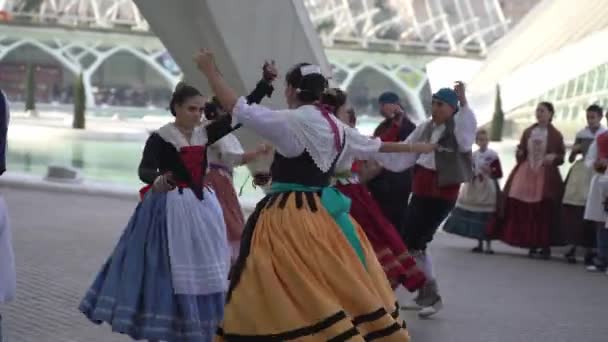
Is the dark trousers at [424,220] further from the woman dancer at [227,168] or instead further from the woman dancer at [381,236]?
the woman dancer at [227,168]

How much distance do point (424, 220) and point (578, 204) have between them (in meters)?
3.53

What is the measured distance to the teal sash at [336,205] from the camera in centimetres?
445

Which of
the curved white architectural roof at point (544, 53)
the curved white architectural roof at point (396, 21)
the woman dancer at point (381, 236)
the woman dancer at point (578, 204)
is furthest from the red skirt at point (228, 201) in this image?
the curved white architectural roof at point (396, 21)

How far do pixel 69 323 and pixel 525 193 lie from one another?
5225 mm

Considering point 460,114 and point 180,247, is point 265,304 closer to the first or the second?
point 180,247

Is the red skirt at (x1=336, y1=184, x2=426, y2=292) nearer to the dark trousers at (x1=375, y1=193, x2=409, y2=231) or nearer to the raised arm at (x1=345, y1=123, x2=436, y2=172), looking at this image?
the raised arm at (x1=345, y1=123, x2=436, y2=172)

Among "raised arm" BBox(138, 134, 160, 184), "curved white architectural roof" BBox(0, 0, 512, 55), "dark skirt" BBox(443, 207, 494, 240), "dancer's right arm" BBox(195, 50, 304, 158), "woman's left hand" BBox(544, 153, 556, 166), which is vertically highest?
"curved white architectural roof" BBox(0, 0, 512, 55)

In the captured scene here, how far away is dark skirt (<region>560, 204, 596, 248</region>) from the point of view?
9906mm

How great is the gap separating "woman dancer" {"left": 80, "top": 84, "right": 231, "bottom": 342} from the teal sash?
75 centimetres

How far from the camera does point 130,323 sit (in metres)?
4.95

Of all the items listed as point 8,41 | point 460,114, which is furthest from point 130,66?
point 460,114

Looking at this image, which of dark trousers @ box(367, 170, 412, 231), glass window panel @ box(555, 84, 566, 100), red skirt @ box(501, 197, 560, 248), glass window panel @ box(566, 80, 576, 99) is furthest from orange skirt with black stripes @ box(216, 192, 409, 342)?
glass window panel @ box(555, 84, 566, 100)

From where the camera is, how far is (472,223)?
1044 cm

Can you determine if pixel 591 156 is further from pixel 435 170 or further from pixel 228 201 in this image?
pixel 228 201
